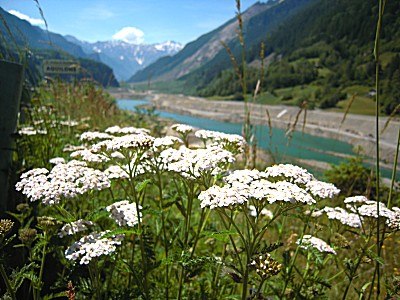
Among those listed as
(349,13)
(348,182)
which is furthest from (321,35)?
(348,182)

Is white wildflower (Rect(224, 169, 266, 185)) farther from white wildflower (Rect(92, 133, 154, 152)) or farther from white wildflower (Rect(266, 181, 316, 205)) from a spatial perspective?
white wildflower (Rect(92, 133, 154, 152))

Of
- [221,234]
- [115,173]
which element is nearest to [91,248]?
[115,173]

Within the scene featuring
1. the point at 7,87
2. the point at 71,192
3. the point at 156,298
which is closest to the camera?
the point at 71,192

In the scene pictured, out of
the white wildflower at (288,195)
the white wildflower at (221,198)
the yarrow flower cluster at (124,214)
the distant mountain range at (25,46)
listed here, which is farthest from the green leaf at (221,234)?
the distant mountain range at (25,46)

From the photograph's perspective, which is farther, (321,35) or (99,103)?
(321,35)

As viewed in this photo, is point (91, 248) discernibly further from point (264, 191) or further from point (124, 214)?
point (264, 191)

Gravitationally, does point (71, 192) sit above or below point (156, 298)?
above

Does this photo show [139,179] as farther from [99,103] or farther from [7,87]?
[99,103]
